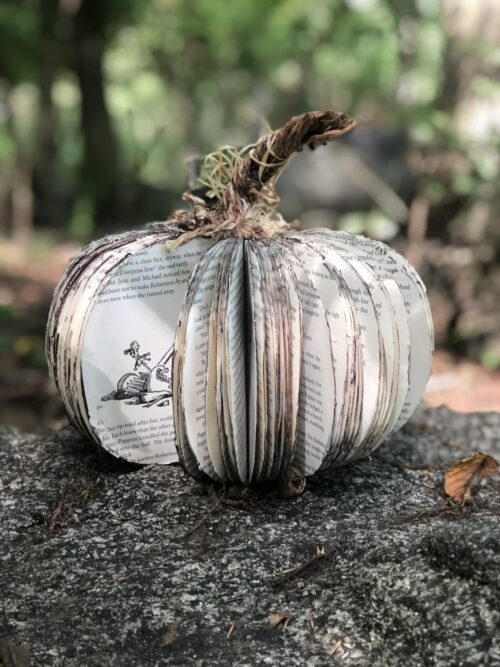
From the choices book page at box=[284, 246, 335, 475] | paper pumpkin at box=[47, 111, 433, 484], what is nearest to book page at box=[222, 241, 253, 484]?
paper pumpkin at box=[47, 111, 433, 484]

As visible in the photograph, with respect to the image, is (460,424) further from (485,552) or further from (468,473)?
(485,552)

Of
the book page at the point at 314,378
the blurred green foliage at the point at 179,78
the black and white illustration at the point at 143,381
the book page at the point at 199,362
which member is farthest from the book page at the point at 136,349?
the blurred green foliage at the point at 179,78

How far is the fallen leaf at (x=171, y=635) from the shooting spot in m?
1.14

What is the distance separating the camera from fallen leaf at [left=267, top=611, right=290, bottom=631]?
46.0 inches

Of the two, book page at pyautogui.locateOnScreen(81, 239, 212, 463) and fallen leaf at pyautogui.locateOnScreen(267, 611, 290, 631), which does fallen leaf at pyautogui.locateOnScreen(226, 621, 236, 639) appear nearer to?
fallen leaf at pyautogui.locateOnScreen(267, 611, 290, 631)

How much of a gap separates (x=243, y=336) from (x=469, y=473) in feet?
1.76

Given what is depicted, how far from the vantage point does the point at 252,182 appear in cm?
154

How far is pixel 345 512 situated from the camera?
57.4 inches

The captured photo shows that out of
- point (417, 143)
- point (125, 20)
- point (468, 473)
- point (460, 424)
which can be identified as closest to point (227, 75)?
point (125, 20)

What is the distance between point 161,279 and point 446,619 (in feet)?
2.59

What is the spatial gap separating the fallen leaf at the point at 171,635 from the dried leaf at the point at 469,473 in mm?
626

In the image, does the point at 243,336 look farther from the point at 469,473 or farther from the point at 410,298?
the point at 469,473

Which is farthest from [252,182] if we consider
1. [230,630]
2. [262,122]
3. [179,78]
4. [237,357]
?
[179,78]

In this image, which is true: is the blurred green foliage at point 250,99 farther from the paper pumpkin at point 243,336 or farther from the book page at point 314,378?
the book page at point 314,378
